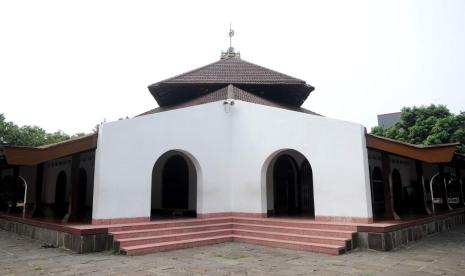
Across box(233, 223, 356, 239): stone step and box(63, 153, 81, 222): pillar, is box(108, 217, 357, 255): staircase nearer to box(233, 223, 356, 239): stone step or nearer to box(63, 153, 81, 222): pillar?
box(233, 223, 356, 239): stone step

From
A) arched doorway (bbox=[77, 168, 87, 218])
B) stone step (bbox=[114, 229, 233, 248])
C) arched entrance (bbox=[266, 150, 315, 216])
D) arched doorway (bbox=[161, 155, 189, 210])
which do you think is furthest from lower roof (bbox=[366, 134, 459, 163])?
arched doorway (bbox=[77, 168, 87, 218])

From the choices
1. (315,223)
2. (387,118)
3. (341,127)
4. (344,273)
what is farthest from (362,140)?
(387,118)

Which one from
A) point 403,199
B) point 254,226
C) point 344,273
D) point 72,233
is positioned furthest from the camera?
point 403,199

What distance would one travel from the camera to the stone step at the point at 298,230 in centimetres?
719

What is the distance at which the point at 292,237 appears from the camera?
7.64 meters

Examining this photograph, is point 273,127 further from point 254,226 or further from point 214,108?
point 254,226

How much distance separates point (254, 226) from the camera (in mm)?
8820

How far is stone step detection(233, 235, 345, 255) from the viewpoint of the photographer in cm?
670

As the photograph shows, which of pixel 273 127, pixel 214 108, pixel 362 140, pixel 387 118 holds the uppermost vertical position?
pixel 387 118

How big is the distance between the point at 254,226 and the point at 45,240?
519 cm

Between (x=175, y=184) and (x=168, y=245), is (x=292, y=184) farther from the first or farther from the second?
(x=168, y=245)

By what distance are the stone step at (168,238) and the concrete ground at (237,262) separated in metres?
0.39

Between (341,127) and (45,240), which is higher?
(341,127)

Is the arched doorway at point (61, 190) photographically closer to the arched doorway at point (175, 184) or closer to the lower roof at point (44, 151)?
the arched doorway at point (175, 184)
